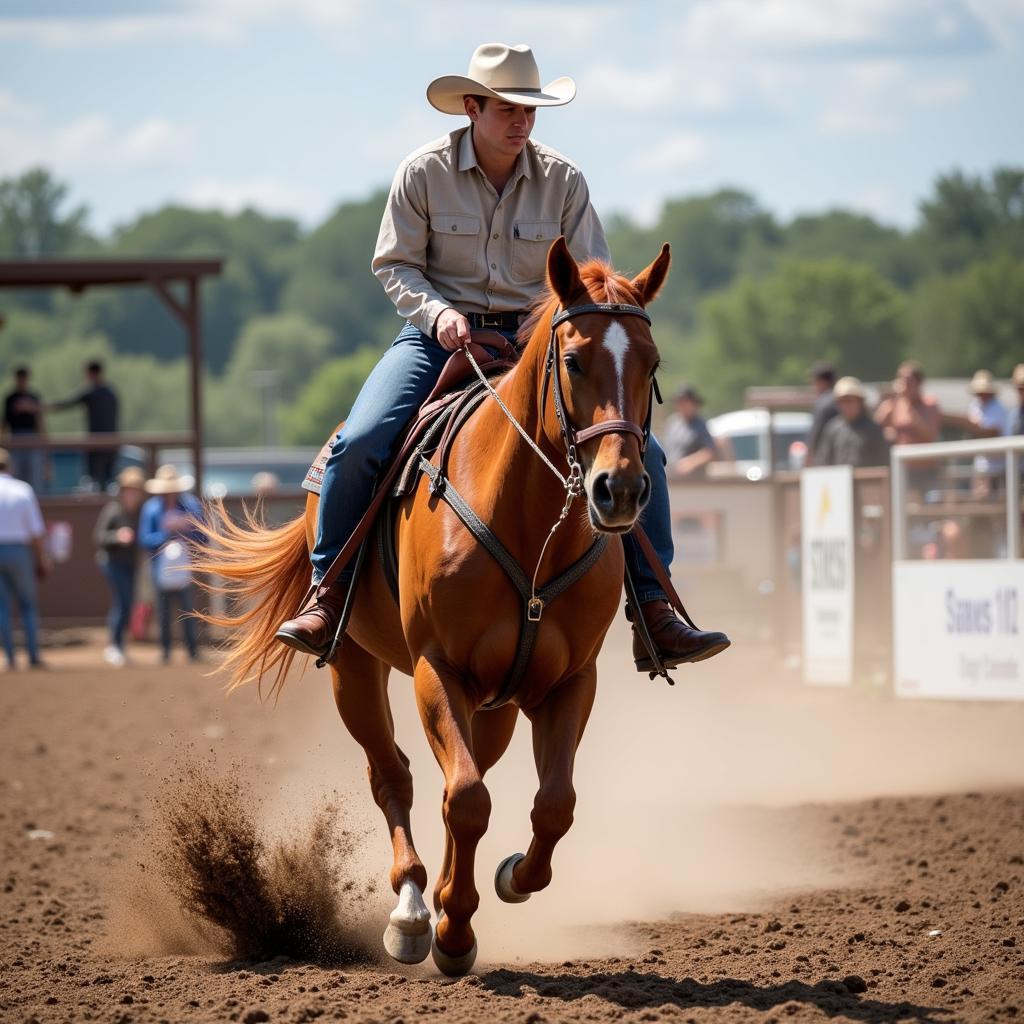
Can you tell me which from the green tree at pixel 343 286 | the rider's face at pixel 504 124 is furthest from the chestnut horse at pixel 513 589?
the green tree at pixel 343 286

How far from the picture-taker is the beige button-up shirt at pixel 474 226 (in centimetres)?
623

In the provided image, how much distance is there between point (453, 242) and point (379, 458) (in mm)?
856

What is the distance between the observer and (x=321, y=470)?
269 inches

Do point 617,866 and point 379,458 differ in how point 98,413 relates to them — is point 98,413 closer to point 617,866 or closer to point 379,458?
point 617,866

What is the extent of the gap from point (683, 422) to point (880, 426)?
14.4 feet

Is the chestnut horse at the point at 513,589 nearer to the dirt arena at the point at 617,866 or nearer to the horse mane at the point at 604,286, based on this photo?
the horse mane at the point at 604,286

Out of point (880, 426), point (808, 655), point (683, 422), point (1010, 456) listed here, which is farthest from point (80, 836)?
point (683, 422)

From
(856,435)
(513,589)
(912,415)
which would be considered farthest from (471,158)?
(912,415)

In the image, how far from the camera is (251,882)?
6.36 meters

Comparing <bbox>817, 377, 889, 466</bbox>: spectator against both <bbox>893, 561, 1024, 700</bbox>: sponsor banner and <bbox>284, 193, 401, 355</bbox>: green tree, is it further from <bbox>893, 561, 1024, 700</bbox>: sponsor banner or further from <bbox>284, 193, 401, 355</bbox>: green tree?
<bbox>284, 193, 401, 355</bbox>: green tree

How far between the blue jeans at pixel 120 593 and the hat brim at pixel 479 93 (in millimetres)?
12308

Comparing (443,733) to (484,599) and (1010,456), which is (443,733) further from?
(1010,456)

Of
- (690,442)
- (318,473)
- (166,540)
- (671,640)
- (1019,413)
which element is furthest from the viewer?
(690,442)

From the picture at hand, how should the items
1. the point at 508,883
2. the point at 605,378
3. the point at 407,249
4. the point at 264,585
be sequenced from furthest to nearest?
the point at 264,585, the point at 407,249, the point at 508,883, the point at 605,378
